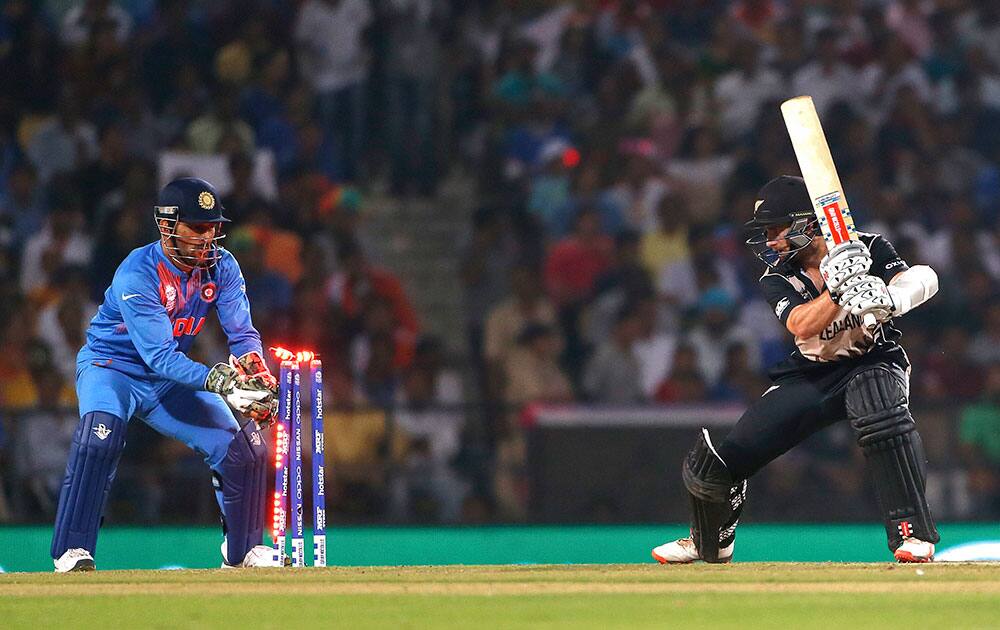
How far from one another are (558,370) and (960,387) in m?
2.67

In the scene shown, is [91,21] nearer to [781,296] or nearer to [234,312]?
[234,312]

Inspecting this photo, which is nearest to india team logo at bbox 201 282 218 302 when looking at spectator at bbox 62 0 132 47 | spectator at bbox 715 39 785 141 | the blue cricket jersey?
the blue cricket jersey

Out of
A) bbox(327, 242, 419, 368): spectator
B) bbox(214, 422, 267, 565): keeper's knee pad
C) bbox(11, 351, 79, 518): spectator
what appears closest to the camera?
bbox(214, 422, 267, 565): keeper's knee pad

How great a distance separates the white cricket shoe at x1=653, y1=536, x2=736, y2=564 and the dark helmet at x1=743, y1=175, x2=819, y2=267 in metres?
1.32

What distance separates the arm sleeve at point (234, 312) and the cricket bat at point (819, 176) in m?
2.43

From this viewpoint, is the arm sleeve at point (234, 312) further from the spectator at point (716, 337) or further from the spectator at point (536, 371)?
the spectator at point (716, 337)

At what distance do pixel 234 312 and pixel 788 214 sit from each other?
2406 millimetres

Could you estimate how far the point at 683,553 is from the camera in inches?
273

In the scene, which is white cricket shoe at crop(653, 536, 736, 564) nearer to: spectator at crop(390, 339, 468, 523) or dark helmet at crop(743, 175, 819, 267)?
dark helmet at crop(743, 175, 819, 267)

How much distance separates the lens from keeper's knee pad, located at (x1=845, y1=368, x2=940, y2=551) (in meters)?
6.11

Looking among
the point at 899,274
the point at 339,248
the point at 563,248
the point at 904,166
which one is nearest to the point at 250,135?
the point at 339,248

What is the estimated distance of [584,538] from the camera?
30.2 feet

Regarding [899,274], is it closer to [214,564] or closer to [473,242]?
[214,564]

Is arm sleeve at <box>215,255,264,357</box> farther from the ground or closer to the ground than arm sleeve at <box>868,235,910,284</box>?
farther from the ground
